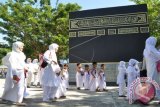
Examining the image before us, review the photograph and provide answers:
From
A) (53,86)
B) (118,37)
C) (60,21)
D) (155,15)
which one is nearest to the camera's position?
(53,86)

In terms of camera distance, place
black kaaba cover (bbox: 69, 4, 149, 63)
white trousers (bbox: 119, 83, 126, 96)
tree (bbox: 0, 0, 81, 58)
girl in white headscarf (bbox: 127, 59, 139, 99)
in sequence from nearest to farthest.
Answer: girl in white headscarf (bbox: 127, 59, 139, 99) < white trousers (bbox: 119, 83, 126, 96) < black kaaba cover (bbox: 69, 4, 149, 63) < tree (bbox: 0, 0, 81, 58)

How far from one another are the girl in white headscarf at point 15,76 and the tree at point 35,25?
21868 mm

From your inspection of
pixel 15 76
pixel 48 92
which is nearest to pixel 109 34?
pixel 48 92

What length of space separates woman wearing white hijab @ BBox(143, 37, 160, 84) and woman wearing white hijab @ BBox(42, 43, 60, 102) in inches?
112

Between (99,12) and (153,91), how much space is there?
11612 mm

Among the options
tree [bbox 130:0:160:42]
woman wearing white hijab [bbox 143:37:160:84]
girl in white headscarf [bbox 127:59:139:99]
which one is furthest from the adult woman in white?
tree [bbox 130:0:160:42]

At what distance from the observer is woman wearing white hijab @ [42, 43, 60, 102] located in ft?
34.9

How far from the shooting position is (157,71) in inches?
411

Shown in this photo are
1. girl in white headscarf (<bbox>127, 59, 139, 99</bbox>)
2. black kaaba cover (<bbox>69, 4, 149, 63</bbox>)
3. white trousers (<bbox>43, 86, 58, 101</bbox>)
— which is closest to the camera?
white trousers (<bbox>43, 86, 58, 101</bbox>)

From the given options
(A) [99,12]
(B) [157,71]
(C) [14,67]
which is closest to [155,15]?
(A) [99,12]

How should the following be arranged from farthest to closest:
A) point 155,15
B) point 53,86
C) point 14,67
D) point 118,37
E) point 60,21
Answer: point 60,21 → point 155,15 → point 118,37 → point 53,86 → point 14,67

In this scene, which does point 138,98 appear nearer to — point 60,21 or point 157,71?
point 157,71

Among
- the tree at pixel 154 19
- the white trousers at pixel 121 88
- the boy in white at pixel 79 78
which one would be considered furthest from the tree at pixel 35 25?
the white trousers at pixel 121 88

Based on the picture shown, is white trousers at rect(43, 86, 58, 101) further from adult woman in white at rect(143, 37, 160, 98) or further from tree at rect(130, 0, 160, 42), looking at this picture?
tree at rect(130, 0, 160, 42)
